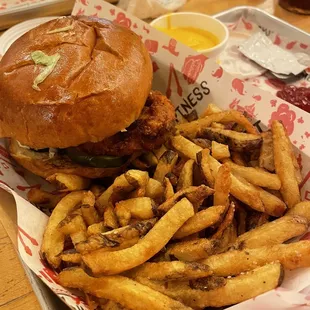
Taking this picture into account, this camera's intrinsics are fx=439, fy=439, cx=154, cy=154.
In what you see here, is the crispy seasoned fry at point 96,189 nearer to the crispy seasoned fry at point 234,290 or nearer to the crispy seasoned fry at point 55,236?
the crispy seasoned fry at point 55,236

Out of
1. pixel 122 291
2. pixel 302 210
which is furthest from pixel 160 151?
A: pixel 122 291

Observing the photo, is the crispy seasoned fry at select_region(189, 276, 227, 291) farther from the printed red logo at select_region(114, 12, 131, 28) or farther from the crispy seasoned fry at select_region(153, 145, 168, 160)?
the printed red logo at select_region(114, 12, 131, 28)

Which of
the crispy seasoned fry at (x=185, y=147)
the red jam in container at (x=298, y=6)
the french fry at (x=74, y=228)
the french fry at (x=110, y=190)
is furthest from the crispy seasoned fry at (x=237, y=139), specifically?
the red jam in container at (x=298, y=6)

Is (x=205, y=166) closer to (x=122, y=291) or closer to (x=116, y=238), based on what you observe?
(x=116, y=238)

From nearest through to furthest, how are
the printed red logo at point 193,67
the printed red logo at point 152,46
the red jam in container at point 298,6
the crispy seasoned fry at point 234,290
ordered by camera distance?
1. the crispy seasoned fry at point 234,290
2. the printed red logo at point 193,67
3. the printed red logo at point 152,46
4. the red jam in container at point 298,6

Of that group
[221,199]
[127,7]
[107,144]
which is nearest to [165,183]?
[221,199]

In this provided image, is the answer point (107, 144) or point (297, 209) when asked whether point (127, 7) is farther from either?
point (297, 209)
